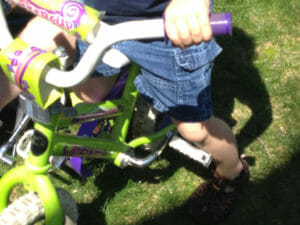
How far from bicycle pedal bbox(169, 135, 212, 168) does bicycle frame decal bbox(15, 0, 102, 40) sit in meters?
1.02

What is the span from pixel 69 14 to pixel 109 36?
134mm

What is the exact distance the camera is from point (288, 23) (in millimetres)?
2762

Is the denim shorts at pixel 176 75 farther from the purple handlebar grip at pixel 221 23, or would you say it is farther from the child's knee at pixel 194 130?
the purple handlebar grip at pixel 221 23

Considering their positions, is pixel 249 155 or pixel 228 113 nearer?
pixel 249 155

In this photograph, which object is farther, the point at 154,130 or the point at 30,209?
the point at 154,130

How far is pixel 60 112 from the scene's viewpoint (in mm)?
1330

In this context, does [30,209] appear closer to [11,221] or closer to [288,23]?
[11,221]

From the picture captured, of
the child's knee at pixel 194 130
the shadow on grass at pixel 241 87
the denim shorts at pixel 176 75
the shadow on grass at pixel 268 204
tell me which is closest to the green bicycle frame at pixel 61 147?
the denim shorts at pixel 176 75

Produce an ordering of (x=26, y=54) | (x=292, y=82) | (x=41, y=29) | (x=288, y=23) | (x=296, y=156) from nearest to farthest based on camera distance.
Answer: (x=26, y=54) < (x=41, y=29) < (x=296, y=156) < (x=292, y=82) < (x=288, y=23)

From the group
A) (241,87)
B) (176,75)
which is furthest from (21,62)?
(241,87)

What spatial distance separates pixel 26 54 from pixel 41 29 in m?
0.78

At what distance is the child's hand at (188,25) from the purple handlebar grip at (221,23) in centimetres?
1

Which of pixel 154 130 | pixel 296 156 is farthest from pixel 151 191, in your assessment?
pixel 296 156

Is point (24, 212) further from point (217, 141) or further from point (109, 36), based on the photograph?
point (217, 141)
